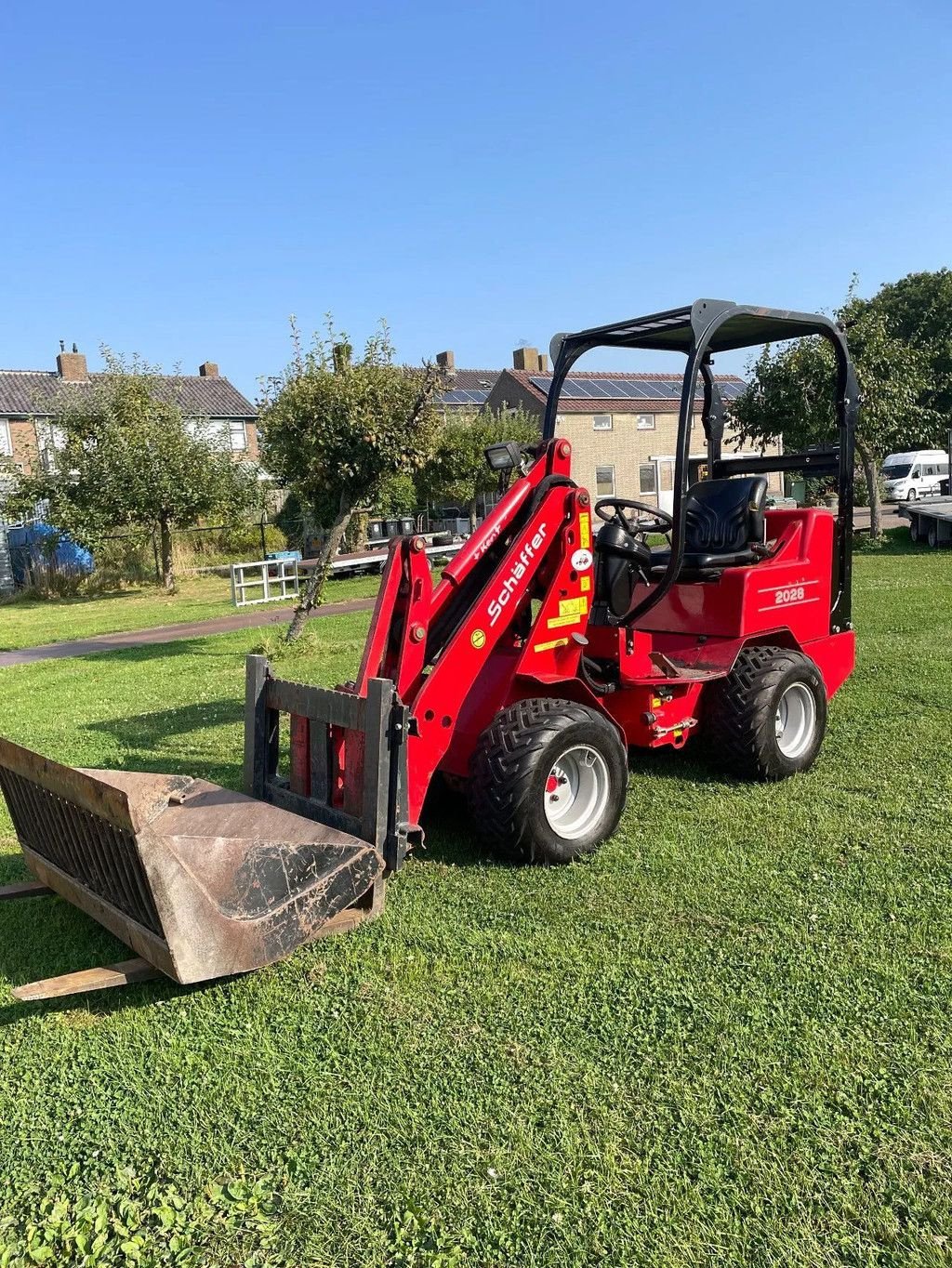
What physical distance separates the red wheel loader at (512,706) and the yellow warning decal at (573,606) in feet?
0.05

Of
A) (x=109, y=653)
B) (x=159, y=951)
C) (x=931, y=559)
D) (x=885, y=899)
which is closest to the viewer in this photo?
(x=159, y=951)

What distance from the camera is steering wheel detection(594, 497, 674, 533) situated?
557cm

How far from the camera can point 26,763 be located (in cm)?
381

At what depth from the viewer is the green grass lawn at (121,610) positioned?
644 inches

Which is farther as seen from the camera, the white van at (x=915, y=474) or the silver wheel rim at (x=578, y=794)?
the white van at (x=915, y=474)

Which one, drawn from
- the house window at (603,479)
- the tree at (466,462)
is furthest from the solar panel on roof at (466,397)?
the house window at (603,479)

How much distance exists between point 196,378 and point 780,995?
4111 centimetres

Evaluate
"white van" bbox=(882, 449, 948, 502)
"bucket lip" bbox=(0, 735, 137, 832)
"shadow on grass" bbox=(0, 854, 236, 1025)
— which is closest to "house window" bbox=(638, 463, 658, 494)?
"white van" bbox=(882, 449, 948, 502)

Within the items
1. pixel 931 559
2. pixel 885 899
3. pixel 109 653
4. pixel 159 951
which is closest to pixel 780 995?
pixel 885 899

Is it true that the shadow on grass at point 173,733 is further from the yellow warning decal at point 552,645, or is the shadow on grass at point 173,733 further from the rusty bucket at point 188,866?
the yellow warning decal at point 552,645

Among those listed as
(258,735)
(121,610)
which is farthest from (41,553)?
(258,735)

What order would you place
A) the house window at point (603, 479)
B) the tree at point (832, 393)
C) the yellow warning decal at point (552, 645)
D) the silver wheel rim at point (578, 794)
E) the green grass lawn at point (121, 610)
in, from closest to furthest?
the silver wheel rim at point (578, 794) → the yellow warning decal at point (552, 645) → the green grass lawn at point (121, 610) → the tree at point (832, 393) → the house window at point (603, 479)

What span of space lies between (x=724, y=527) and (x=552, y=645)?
6.01ft

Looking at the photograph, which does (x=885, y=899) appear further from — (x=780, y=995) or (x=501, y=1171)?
(x=501, y=1171)
